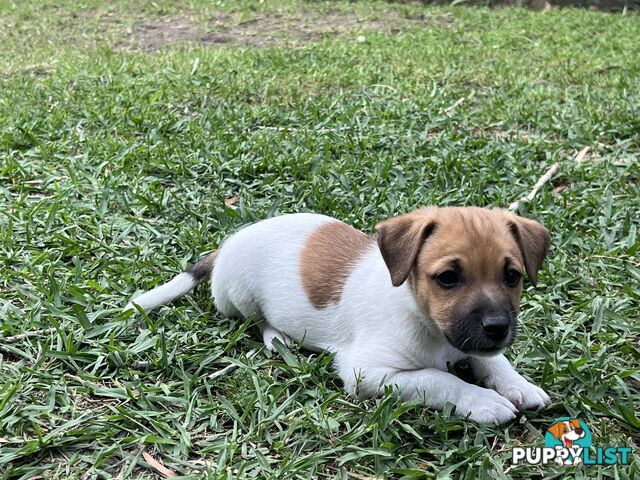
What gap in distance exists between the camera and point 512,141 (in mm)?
6664

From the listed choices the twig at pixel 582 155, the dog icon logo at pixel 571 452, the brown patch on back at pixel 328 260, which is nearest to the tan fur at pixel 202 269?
the brown patch on back at pixel 328 260

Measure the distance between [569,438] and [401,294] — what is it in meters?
1.04

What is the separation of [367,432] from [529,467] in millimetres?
721

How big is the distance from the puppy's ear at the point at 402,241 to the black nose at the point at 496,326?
0.46 meters

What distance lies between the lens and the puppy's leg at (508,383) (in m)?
3.53

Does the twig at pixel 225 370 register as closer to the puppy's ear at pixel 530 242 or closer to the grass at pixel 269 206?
the grass at pixel 269 206

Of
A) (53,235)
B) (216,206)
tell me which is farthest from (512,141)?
(53,235)

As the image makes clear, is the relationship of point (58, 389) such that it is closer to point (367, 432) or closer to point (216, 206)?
point (367, 432)

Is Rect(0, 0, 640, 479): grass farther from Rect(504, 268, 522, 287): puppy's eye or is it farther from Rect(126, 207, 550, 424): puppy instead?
Rect(504, 268, 522, 287): puppy's eye

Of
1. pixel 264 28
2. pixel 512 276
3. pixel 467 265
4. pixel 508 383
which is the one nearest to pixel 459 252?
pixel 467 265

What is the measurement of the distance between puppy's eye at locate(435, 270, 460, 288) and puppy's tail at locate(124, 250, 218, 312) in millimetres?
1547

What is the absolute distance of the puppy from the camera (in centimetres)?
340

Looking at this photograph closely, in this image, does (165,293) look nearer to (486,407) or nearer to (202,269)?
(202,269)

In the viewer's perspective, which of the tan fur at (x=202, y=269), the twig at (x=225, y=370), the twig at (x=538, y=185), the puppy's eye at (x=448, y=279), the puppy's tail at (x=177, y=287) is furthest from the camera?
the twig at (x=538, y=185)
